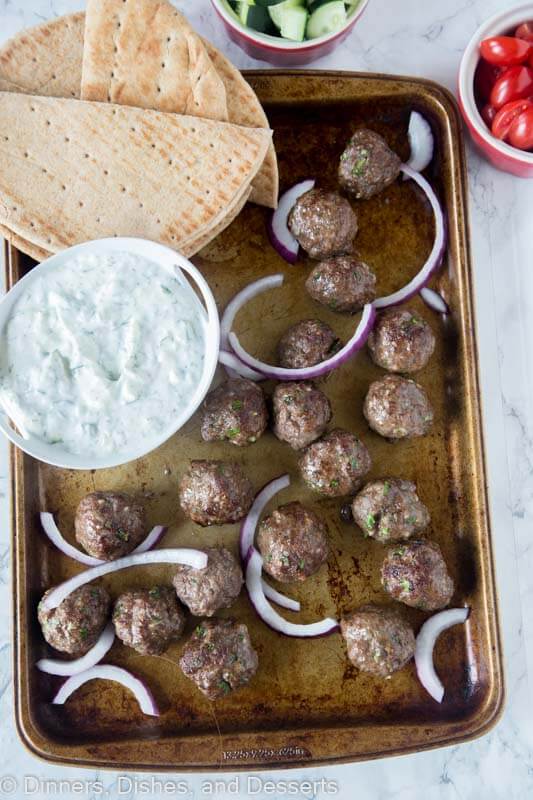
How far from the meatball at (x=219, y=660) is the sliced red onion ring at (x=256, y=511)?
1.37 feet

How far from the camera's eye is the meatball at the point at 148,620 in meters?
3.73

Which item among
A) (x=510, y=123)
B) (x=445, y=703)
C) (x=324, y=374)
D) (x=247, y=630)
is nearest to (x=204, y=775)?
(x=247, y=630)

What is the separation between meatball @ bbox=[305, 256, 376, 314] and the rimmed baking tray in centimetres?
21

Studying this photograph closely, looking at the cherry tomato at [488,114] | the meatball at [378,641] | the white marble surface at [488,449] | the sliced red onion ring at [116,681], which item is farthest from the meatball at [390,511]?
the cherry tomato at [488,114]

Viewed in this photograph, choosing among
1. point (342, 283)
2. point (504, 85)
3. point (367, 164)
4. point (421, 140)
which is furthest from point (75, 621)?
point (504, 85)

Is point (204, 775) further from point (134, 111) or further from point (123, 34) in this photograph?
point (123, 34)

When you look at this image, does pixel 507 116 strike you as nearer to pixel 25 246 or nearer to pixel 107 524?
pixel 25 246

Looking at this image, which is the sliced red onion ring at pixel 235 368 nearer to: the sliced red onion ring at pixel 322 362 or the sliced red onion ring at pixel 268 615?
the sliced red onion ring at pixel 322 362

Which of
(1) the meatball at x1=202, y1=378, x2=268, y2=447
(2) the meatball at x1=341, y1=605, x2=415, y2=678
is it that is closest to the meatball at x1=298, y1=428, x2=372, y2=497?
(1) the meatball at x1=202, y1=378, x2=268, y2=447

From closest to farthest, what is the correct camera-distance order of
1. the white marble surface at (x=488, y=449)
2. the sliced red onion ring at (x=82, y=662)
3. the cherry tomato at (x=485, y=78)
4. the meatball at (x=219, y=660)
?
the meatball at (x=219, y=660) < the sliced red onion ring at (x=82, y=662) < the cherry tomato at (x=485, y=78) < the white marble surface at (x=488, y=449)

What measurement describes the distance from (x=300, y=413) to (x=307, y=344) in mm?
374

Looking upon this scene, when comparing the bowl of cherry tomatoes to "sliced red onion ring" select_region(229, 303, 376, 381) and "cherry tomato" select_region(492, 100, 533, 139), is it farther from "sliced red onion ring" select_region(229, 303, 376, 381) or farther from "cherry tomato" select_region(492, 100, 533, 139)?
"sliced red onion ring" select_region(229, 303, 376, 381)

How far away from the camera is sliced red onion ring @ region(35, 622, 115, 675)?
389 cm

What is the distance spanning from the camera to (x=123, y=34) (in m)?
3.74
